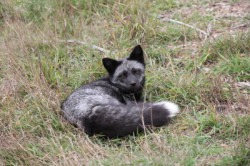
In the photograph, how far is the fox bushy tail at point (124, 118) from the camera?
185 inches

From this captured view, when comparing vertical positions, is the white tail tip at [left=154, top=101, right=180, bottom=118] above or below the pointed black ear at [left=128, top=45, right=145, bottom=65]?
below

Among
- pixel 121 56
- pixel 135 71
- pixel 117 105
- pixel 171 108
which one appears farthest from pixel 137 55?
pixel 171 108

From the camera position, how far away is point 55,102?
5320 millimetres

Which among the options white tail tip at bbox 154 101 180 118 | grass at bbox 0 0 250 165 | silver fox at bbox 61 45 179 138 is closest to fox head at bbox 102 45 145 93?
silver fox at bbox 61 45 179 138

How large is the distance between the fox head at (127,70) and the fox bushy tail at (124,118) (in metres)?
0.72

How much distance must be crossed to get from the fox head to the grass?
0.20 metres

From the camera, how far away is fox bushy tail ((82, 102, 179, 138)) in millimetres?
4703

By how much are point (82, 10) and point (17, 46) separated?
150cm

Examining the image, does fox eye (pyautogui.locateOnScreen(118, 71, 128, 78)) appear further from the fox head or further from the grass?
the grass

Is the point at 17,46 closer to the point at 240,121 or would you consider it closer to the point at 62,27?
the point at 62,27

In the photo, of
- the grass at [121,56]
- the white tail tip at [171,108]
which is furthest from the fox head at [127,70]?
the white tail tip at [171,108]

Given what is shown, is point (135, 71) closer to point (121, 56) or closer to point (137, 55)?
point (137, 55)

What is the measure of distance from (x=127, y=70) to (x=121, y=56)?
734mm

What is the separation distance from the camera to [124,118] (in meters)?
4.72
